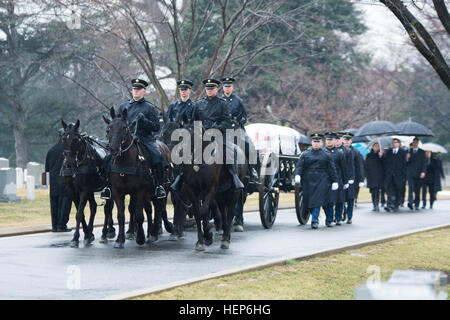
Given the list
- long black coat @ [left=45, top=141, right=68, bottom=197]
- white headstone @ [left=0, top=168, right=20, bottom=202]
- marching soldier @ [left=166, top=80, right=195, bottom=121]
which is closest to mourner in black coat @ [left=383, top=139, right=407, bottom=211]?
marching soldier @ [left=166, top=80, right=195, bottom=121]

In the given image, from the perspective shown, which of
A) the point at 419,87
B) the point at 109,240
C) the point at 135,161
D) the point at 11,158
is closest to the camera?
the point at 135,161

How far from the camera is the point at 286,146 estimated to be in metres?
18.6

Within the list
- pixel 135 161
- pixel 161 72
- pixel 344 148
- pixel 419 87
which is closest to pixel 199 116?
pixel 135 161

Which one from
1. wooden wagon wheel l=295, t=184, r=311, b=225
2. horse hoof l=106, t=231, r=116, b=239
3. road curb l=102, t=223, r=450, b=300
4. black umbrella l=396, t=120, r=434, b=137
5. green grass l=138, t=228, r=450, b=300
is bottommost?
green grass l=138, t=228, r=450, b=300

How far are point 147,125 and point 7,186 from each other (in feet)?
41.6

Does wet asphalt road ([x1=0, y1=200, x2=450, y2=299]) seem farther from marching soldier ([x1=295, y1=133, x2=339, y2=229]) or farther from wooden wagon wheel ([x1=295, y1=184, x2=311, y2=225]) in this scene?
marching soldier ([x1=295, y1=133, x2=339, y2=229])

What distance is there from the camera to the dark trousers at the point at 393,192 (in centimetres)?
2352

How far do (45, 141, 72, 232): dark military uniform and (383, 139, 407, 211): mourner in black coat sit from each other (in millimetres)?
11431

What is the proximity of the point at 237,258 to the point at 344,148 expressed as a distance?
8.60m

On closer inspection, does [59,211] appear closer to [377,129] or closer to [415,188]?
[415,188]

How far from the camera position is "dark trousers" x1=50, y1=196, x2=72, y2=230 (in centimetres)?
1557

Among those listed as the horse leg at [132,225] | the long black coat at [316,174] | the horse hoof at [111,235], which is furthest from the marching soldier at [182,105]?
the long black coat at [316,174]
